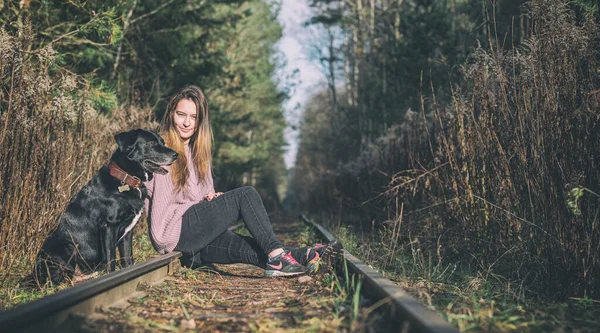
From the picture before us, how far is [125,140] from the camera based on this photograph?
4.49 m

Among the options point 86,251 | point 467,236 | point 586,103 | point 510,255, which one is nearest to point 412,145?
point 467,236

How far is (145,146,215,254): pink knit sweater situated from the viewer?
4.39 meters

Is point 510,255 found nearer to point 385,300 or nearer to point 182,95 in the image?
point 385,300

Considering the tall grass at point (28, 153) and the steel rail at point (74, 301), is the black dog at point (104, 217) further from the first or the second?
the steel rail at point (74, 301)

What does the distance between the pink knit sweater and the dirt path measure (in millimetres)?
346

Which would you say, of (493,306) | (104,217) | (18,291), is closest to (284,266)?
(104,217)

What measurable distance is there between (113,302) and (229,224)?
1.58 meters

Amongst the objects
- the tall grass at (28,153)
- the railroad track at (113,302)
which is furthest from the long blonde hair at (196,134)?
the railroad track at (113,302)

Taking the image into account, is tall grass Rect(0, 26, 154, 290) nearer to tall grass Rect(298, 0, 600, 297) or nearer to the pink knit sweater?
the pink knit sweater

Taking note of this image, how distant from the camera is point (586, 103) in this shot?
309 centimetres

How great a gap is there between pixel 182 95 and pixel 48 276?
6.23 ft

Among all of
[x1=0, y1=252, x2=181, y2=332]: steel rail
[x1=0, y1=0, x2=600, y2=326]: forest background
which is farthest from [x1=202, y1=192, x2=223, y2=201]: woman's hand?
[x1=0, y1=0, x2=600, y2=326]: forest background

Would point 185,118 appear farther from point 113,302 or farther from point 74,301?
point 74,301

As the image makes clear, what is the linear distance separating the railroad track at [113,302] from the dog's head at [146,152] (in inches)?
43.7
